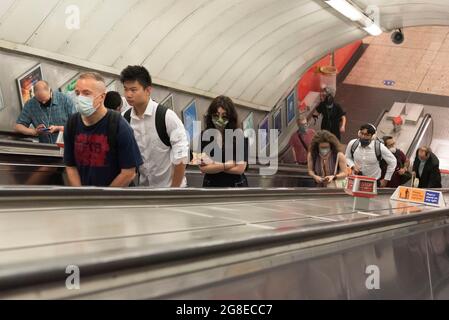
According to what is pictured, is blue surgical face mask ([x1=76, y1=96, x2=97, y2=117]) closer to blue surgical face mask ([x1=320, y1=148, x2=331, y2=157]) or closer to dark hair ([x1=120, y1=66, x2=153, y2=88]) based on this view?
dark hair ([x1=120, y1=66, x2=153, y2=88])

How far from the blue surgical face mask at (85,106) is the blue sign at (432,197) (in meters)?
3.29

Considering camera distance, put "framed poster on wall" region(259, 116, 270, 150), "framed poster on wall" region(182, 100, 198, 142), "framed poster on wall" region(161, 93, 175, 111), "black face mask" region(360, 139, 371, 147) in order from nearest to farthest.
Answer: "black face mask" region(360, 139, 371, 147)
"framed poster on wall" region(161, 93, 175, 111)
"framed poster on wall" region(182, 100, 198, 142)
"framed poster on wall" region(259, 116, 270, 150)

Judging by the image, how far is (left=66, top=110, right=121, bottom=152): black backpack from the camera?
10.7 ft

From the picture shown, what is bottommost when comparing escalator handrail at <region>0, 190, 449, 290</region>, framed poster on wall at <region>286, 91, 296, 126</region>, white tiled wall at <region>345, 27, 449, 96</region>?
escalator handrail at <region>0, 190, 449, 290</region>

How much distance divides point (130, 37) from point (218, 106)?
457 cm

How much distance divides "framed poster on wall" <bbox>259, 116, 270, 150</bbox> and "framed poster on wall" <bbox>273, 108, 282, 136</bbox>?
342 millimetres

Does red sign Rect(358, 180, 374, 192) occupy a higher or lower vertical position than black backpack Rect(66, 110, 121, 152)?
lower

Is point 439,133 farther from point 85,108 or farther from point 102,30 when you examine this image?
point 85,108

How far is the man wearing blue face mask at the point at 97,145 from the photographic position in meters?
3.27

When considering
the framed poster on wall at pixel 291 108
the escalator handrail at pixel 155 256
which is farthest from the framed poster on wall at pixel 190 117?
the escalator handrail at pixel 155 256

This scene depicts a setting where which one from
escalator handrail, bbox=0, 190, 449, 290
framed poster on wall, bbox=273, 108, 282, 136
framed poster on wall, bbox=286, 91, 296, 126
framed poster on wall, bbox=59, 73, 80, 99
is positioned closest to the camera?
escalator handrail, bbox=0, 190, 449, 290

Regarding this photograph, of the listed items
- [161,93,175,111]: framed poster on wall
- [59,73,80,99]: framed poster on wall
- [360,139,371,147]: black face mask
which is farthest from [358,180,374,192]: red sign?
[161,93,175,111]: framed poster on wall

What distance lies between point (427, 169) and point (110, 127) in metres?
8.02

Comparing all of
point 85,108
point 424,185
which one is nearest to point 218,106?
point 85,108
